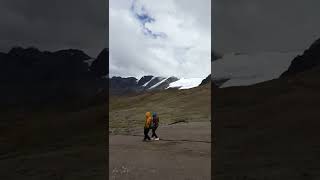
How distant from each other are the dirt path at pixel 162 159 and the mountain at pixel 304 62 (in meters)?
5.49

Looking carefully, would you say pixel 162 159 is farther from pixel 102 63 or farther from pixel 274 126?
pixel 102 63

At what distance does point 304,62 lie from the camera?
1953cm

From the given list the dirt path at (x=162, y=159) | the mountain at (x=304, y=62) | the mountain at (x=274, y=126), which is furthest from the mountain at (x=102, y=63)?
the mountain at (x=304, y=62)

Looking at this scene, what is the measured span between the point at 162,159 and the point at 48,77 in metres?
6.09

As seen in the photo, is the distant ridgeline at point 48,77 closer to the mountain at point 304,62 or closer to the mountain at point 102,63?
the mountain at point 102,63

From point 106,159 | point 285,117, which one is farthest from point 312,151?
point 106,159

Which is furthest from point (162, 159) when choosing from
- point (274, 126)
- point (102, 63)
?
point (102, 63)

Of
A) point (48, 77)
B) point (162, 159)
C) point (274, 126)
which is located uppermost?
point (48, 77)

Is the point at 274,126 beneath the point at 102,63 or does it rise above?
beneath

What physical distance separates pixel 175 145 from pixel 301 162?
31.3 ft

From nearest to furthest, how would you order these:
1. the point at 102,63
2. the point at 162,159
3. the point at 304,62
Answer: the point at 102,63
the point at 162,159
the point at 304,62

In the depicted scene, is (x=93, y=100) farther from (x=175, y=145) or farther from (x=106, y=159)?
(x=175, y=145)

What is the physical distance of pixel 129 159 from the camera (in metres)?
19.4

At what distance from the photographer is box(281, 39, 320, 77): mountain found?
714 inches
